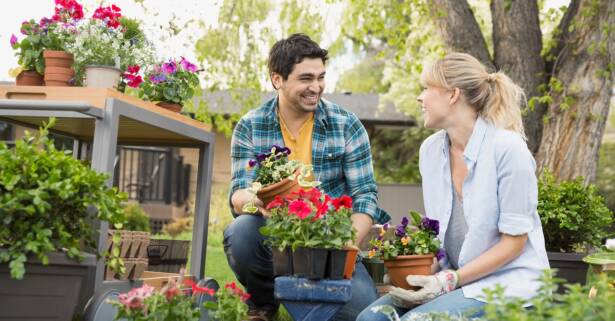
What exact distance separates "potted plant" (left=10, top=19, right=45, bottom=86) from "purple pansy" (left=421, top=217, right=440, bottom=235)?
5.07ft

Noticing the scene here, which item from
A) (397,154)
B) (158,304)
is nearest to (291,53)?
(158,304)

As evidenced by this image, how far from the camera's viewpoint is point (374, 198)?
3.37 m

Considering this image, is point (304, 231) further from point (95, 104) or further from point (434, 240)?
point (95, 104)

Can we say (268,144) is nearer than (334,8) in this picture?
Yes

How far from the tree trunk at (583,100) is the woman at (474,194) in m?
2.99

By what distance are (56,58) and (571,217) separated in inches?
95.0

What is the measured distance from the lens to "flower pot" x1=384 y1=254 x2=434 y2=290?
8.45 feet

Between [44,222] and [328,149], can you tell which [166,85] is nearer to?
[328,149]

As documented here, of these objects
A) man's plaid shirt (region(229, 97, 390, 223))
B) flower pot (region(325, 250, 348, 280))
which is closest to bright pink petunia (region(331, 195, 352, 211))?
flower pot (region(325, 250, 348, 280))

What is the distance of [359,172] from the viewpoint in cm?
343

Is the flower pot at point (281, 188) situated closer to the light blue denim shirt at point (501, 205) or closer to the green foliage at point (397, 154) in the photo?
the light blue denim shirt at point (501, 205)

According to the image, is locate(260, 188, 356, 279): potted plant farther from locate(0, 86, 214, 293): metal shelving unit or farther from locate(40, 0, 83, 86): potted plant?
locate(40, 0, 83, 86): potted plant

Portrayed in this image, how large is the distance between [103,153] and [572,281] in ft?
7.30

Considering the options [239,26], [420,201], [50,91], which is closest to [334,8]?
[239,26]
